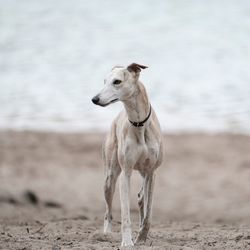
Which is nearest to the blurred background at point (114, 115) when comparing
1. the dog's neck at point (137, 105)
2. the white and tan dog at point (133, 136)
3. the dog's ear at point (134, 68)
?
the white and tan dog at point (133, 136)

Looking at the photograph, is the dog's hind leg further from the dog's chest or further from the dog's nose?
the dog's nose

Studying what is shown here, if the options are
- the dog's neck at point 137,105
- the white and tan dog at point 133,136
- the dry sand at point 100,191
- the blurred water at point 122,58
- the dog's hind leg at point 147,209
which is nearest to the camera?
the white and tan dog at point 133,136

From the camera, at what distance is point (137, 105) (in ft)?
25.5

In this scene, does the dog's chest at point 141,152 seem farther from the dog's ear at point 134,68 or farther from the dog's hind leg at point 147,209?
the dog's ear at point 134,68

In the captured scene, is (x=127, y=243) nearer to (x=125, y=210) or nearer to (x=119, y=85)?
(x=125, y=210)

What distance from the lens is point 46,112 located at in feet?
59.3

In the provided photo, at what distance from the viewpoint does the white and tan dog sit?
7.59m

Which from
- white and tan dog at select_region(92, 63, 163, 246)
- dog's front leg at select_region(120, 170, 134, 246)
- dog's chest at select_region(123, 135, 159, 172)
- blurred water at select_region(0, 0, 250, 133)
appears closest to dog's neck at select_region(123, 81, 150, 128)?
white and tan dog at select_region(92, 63, 163, 246)

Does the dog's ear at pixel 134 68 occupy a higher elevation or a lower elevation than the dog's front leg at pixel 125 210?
higher

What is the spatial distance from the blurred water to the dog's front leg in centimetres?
840

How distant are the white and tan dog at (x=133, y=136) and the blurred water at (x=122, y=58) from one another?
8.23 meters

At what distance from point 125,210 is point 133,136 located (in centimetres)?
70

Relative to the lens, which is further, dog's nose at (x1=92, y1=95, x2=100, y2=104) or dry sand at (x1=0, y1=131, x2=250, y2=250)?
dry sand at (x1=0, y1=131, x2=250, y2=250)

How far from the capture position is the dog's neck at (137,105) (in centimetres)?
774
